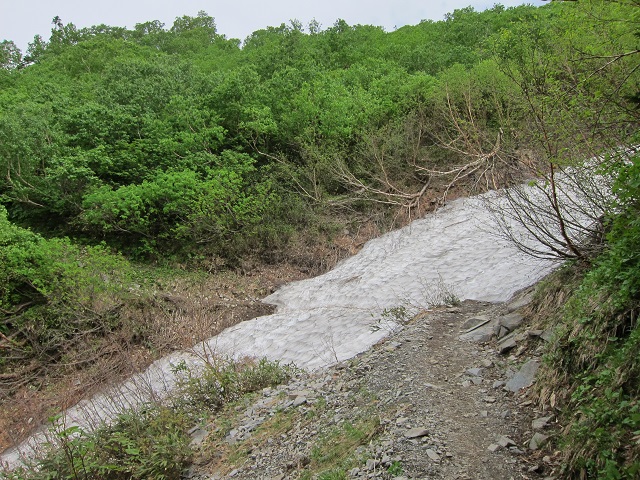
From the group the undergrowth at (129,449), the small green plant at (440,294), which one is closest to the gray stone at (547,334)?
the small green plant at (440,294)

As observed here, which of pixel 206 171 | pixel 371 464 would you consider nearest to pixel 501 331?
pixel 371 464

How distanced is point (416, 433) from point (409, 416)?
38cm

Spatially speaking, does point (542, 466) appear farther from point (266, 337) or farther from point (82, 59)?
point (82, 59)

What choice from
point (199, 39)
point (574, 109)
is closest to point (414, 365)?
point (574, 109)

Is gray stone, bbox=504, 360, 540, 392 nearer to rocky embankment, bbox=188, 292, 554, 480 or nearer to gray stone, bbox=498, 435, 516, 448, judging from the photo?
rocky embankment, bbox=188, 292, 554, 480

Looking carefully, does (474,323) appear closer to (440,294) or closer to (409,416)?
(440,294)

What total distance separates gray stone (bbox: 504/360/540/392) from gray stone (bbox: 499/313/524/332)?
1205 mm

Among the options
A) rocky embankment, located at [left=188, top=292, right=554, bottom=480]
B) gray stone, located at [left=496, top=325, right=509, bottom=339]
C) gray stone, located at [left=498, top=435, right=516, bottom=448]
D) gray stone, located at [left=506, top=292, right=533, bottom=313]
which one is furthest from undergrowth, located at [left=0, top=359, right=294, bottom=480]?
gray stone, located at [left=506, top=292, right=533, bottom=313]

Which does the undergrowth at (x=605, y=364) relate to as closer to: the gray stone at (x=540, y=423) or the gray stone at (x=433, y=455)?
the gray stone at (x=540, y=423)

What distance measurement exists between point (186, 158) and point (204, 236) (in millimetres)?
2655

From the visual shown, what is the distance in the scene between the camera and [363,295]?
36.6ft

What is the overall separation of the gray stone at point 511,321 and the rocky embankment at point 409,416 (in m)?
0.01

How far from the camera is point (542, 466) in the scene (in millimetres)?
4203

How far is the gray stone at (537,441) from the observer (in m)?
4.44
